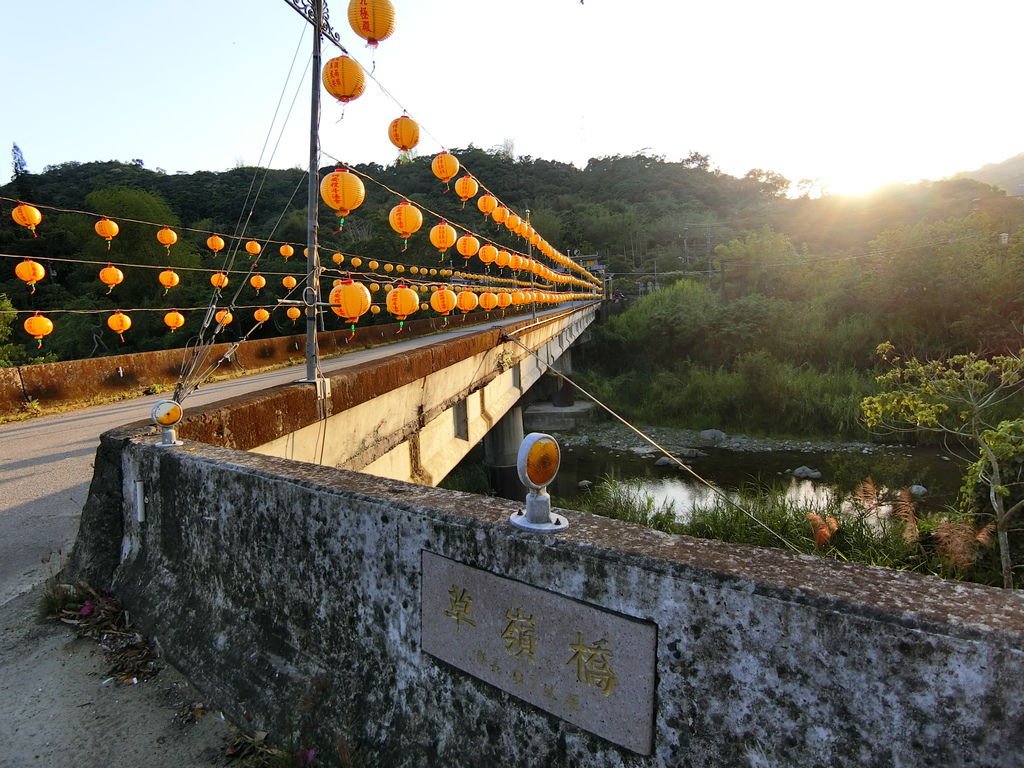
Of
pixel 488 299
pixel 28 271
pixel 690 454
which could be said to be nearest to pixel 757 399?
pixel 690 454

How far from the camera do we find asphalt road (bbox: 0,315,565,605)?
159 inches

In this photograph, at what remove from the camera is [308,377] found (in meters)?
5.24

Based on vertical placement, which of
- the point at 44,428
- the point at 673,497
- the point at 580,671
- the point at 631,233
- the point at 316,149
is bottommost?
the point at 673,497

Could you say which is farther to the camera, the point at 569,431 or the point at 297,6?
the point at 569,431

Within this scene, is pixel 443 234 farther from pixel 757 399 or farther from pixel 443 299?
pixel 757 399

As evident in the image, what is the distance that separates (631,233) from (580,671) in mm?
68556

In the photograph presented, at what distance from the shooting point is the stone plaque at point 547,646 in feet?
5.54

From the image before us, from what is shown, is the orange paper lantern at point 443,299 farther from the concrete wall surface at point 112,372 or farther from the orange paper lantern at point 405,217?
the concrete wall surface at point 112,372

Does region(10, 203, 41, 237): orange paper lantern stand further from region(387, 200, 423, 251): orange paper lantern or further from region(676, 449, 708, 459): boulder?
region(676, 449, 708, 459): boulder

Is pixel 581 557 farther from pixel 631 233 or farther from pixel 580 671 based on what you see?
pixel 631 233

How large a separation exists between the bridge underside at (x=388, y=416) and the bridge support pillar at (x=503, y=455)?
720cm

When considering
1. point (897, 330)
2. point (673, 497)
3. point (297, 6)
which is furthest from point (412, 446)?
point (897, 330)

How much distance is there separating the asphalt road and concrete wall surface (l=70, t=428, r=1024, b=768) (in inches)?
32.9

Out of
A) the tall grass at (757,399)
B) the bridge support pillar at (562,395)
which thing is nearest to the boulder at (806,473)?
the tall grass at (757,399)
